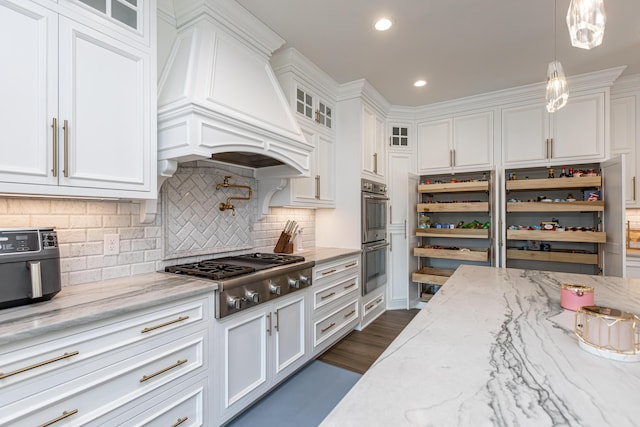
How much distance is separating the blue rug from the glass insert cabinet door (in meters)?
2.34

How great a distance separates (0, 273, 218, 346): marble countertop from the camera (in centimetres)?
109

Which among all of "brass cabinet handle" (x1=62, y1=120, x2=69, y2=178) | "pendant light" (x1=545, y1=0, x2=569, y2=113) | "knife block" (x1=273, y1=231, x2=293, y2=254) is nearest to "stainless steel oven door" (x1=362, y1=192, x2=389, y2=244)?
"knife block" (x1=273, y1=231, x2=293, y2=254)

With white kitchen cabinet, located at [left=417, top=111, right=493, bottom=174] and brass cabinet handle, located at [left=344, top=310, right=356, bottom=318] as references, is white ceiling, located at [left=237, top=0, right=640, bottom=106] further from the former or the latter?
brass cabinet handle, located at [left=344, top=310, right=356, bottom=318]

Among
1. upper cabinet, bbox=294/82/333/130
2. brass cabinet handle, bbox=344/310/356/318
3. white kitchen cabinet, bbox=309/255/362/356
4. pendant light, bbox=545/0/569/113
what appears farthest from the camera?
brass cabinet handle, bbox=344/310/356/318

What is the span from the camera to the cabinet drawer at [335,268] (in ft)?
8.75

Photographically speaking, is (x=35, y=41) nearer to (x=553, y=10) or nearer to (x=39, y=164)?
(x=39, y=164)

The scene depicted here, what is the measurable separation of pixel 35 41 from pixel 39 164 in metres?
0.51

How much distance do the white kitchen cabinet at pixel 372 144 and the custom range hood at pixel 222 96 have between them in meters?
1.20

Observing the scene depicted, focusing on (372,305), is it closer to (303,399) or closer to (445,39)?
→ (303,399)

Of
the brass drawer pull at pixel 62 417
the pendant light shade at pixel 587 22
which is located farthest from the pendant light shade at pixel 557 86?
the brass drawer pull at pixel 62 417

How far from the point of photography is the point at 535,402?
0.66 m

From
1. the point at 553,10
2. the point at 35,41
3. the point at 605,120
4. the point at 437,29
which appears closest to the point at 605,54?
the point at 605,120

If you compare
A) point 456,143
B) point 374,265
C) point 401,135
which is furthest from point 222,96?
point 456,143

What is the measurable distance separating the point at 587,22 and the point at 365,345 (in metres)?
2.82
